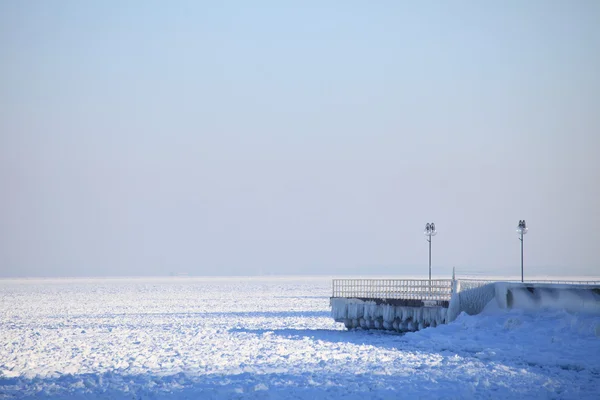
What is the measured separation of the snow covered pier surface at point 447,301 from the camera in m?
34.5

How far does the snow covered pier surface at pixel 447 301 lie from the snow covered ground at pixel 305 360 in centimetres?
82

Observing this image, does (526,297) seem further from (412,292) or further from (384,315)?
(384,315)

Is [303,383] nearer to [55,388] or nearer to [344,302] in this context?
[55,388]

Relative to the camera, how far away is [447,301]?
1487 inches

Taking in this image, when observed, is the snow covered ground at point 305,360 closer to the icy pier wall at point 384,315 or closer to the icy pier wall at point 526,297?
the icy pier wall at point 526,297

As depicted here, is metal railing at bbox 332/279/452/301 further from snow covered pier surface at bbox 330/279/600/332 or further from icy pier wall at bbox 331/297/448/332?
icy pier wall at bbox 331/297/448/332

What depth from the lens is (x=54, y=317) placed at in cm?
5225

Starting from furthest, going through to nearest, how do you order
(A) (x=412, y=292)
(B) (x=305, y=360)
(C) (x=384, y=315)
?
(C) (x=384, y=315) < (A) (x=412, y=292) < (B) (x=305, y=360)

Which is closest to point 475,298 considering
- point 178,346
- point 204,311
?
point 178,346

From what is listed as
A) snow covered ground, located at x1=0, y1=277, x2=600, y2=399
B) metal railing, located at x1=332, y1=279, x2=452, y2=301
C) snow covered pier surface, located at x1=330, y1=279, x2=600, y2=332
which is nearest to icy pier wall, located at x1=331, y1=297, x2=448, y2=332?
snow covered pier surface, located at x1=330, y1=279, x2=600, y2=332

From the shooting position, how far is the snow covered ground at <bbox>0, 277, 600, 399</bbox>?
73.1 feet

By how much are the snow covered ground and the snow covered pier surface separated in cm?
82

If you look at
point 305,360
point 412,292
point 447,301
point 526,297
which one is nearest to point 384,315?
point 412,292

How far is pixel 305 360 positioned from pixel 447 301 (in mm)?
11440
